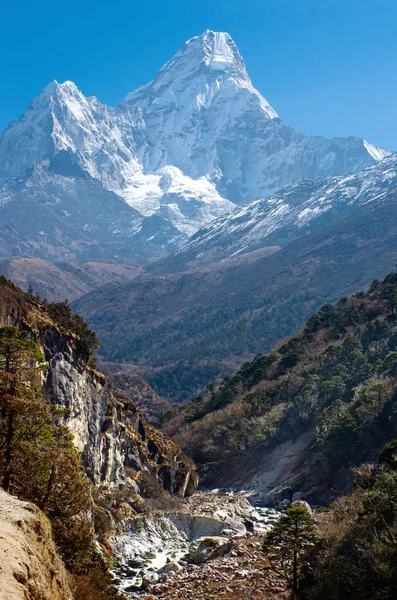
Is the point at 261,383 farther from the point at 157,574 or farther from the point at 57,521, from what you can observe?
the point at 57,521

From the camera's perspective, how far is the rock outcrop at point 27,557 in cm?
1400

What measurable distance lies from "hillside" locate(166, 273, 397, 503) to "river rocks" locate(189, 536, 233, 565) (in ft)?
70.4

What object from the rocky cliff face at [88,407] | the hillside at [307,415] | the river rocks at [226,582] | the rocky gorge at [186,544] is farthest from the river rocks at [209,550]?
the hillside at [307,415]

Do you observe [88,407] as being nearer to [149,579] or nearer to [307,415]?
[149,579]

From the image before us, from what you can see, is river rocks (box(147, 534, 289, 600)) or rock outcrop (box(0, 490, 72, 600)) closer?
rock outcrop (box(0, 490, 72, 600))

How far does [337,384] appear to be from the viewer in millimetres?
80438

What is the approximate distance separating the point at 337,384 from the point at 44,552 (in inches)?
2668

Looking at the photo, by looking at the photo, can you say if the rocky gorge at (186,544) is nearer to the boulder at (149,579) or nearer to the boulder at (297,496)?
the boulder at (149,579)

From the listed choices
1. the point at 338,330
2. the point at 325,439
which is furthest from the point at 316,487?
the point at 338,330

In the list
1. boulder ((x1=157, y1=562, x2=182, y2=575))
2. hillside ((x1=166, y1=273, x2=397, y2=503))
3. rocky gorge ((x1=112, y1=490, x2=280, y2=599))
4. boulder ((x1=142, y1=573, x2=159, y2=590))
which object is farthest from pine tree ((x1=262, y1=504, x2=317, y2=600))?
hillside ((x1=166, y1=273, x2=397, y2=503))

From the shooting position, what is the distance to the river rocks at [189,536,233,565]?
39.4m

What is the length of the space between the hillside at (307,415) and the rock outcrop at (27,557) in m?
47.1

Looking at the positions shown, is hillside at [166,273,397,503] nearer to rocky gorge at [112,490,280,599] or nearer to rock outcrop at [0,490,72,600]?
rocky gorge at [112,490,280,599]

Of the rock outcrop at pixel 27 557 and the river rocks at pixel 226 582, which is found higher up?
the rock outcrop at pixel 27 557
